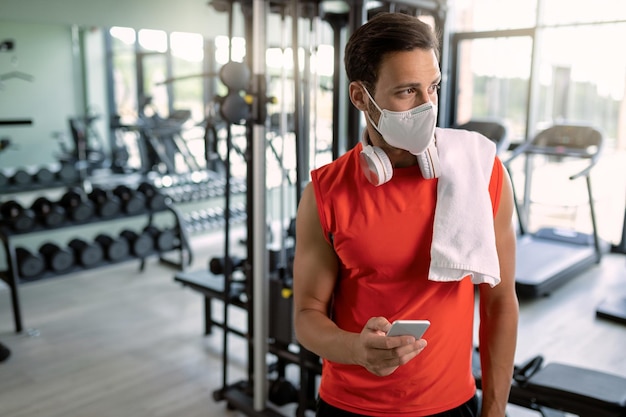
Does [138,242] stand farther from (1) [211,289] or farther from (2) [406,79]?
(2) [406,79]

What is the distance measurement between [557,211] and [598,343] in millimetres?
3264

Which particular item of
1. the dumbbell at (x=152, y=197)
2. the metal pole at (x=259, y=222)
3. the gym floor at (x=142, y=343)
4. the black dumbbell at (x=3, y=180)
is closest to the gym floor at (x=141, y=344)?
the gym floor at (x=142, y=343)

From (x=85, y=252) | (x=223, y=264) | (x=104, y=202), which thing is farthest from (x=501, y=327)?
(x=104, y=202)

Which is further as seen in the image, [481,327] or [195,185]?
[195,185]

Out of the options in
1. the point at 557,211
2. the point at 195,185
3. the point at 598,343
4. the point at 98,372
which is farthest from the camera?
the point at 557,211

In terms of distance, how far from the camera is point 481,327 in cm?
110

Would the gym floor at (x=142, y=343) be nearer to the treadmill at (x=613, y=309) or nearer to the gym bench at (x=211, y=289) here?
the treadmill at (x=613, y=309)

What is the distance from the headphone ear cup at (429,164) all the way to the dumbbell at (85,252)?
3.38m

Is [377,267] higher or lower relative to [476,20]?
lower

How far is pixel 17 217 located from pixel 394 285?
3323mm

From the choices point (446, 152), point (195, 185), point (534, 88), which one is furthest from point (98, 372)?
point (534, 88)

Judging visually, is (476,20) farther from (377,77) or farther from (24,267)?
(377,77)

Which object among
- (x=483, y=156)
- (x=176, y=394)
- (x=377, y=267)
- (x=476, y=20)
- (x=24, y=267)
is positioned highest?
(x=476, y=20)

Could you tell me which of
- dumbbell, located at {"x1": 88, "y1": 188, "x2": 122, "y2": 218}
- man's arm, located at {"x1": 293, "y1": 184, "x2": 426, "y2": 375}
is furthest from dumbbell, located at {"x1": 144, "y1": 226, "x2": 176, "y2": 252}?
man's arm, located at {"x1": 293, "y1": 184, "x2": 426, "y2": 375}
